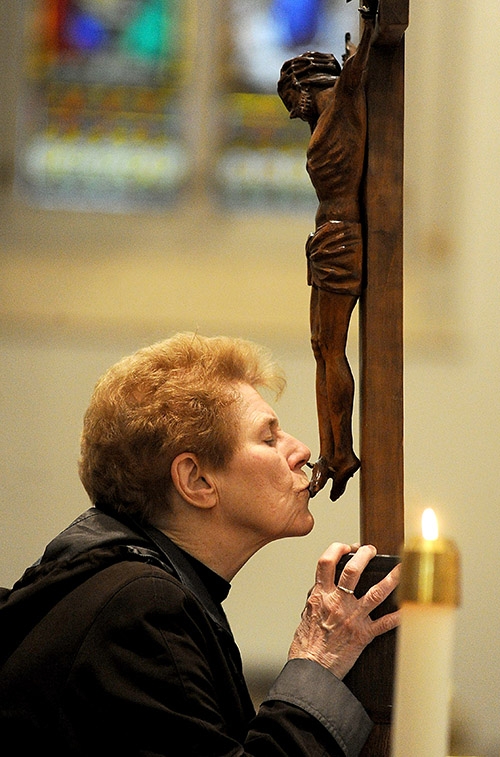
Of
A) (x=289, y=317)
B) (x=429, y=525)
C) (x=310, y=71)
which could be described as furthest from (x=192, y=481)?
(x=289, y=317)

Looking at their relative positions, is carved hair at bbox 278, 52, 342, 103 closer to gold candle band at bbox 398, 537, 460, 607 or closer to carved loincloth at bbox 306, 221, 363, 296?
carved loincloth at bbox 306, 221, 363, 296

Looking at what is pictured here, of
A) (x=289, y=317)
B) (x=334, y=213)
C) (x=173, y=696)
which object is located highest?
(x=334, y=213)

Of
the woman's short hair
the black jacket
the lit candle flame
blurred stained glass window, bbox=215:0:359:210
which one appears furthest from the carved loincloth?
blurred stained glass window, bbox=215:0:359:210

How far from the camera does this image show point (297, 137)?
6742 millimetres

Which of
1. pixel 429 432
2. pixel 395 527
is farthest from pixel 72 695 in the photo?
pixel 429 432

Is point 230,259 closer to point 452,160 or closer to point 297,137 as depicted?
point 297,137

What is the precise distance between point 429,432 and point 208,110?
2.28 m

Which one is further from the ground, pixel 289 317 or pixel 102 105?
pixel 102 105

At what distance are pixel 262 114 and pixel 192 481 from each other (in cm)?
474

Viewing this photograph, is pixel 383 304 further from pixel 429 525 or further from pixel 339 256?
pixel 429 525

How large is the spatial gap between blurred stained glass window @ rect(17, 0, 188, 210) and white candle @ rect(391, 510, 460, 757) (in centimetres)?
606

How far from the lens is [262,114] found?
266 inches

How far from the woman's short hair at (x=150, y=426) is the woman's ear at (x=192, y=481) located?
0.05 ft

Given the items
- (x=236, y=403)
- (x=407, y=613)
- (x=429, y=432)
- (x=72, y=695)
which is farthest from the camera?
(x=429, y=432)
